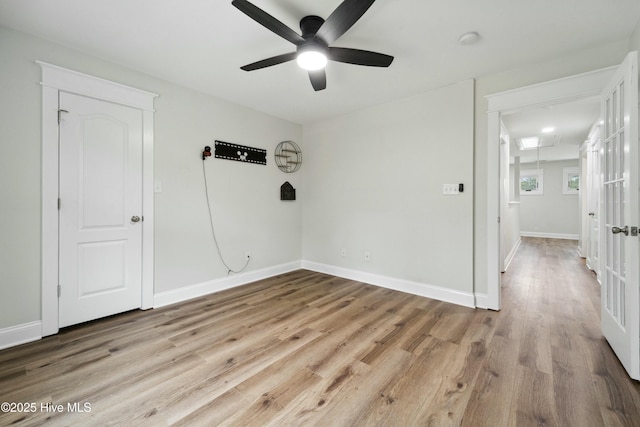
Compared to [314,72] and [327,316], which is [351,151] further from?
[327,316]

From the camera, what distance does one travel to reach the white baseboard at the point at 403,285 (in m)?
2.93

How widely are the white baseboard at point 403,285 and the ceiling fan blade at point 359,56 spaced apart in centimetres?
247

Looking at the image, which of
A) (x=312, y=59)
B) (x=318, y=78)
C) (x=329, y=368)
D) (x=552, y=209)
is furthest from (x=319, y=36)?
(x=552, y=209)

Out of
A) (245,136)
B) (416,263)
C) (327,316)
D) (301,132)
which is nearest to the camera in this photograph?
(327,316)

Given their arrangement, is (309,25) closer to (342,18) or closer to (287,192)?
(342,18)

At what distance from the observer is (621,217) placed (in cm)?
189

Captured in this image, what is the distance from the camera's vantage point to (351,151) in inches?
154

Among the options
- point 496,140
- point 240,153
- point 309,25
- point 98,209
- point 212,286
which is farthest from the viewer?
point 240,153

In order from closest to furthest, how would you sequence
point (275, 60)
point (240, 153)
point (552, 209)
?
point (275, 60)
point (240, 153)
point (552, 209)

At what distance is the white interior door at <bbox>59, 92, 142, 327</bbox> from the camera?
2.34 meters

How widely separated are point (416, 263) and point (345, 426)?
228cm

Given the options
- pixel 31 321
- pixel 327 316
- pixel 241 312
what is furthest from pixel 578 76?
pixel 31 321

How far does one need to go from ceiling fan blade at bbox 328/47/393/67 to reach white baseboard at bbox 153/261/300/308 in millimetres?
2847

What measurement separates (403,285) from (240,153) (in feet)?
9.12
